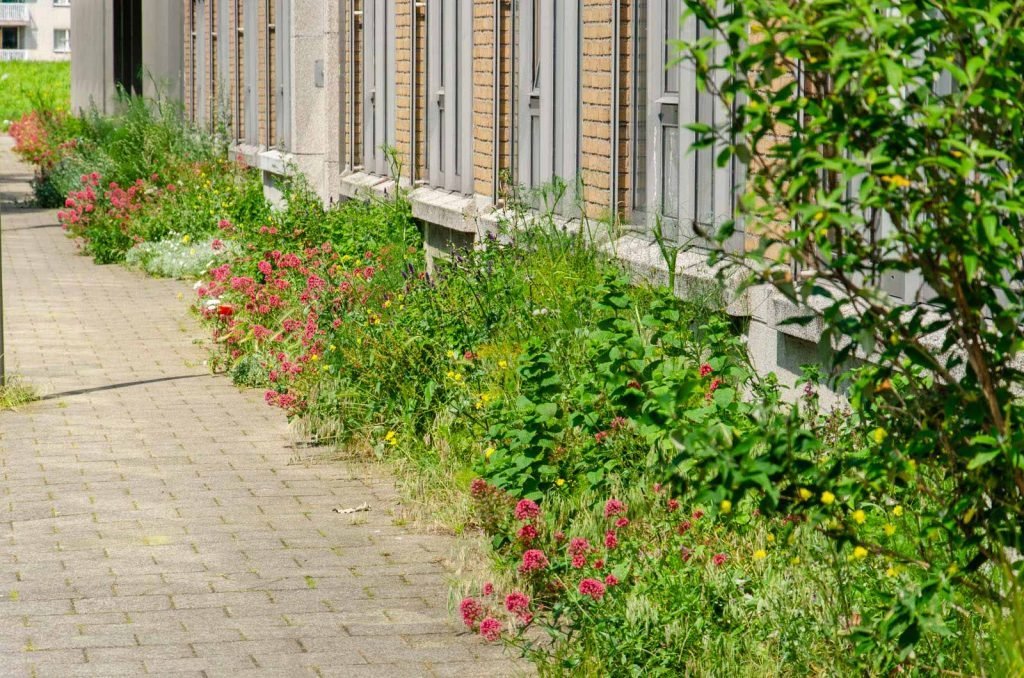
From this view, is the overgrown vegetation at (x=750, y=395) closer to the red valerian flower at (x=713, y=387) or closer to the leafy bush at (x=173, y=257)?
the red valerian flower at (x=713, y=387)

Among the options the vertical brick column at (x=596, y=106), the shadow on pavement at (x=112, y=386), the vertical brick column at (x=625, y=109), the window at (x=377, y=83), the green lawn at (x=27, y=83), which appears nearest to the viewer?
the vertical brick column at (x=625, y=109)

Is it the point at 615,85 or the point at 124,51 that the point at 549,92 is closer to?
the point at 615,85

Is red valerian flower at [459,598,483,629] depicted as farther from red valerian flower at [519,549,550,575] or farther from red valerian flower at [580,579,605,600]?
red valerian flower at [580,579,605,600]

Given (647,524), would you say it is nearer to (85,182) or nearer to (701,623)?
(701,623)

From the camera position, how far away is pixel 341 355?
8.46 meters

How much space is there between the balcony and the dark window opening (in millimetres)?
66393

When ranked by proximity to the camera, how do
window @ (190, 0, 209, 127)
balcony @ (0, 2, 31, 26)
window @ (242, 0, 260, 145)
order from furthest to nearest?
1. balcony @ (0, 2, 31, 26)
2. window @ (190, 0, 209, 127)
3. window @ (242, 0, 260, 145)

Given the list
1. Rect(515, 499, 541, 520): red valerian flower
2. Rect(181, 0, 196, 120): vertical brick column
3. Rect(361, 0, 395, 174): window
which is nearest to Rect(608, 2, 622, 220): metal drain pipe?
Rect(515, 499, 541, 520): red valerian flower

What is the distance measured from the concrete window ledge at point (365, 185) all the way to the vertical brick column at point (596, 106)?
4.43 metres

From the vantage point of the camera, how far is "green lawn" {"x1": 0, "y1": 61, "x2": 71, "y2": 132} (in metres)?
60.2

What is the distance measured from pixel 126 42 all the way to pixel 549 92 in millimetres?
23239

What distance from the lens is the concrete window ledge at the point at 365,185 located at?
44.8 ft

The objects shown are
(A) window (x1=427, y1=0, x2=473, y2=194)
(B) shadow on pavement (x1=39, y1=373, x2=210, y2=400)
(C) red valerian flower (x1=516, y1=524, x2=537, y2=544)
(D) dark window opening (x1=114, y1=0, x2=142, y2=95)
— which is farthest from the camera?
(D) dark window opening (x1=114, y1=0, x2=142, y2=95)

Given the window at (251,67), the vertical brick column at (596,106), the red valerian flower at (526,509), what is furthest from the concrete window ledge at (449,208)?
the window at (251,67)
